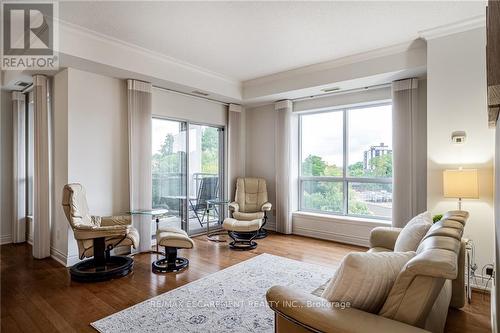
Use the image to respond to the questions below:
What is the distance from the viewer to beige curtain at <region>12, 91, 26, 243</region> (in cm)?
472

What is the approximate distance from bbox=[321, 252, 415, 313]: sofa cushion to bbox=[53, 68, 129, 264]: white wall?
365cm

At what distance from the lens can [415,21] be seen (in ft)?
10.3

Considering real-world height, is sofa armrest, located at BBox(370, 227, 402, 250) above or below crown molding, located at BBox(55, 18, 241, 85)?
below

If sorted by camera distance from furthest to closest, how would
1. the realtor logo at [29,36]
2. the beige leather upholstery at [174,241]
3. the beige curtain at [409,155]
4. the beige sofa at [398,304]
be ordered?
the beige curtain at [409,155]
the beige leather upholstery at [174,241]
the realtor logo at [29,36]
the beige sofa at [398,304]

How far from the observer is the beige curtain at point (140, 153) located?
4.22 meters

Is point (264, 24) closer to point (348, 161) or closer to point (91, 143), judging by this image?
point (91, 143)

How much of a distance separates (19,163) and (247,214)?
13.0ft

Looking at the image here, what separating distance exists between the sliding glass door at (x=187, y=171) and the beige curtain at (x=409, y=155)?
3313 mm

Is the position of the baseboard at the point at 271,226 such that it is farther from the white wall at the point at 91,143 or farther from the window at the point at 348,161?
the white wall at the point at 91,143

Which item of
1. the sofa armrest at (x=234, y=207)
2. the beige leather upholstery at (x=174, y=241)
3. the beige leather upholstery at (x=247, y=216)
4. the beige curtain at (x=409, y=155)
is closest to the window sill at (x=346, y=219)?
the beige curtain at (x=409, y=155)

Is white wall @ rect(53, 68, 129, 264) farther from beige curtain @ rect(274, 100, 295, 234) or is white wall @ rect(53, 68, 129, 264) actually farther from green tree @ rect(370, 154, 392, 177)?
green tree @ rect(370, 154, 392, 177)

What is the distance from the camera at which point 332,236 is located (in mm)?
5051

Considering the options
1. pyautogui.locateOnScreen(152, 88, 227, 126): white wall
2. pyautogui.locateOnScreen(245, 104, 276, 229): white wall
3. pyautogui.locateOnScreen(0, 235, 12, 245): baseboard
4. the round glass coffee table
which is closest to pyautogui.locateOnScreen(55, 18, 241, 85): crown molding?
pyautogui.locateOnScreen(152, 88, 227, 126): white wall

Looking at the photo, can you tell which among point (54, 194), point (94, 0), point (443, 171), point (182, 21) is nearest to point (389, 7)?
point (443, 171)
